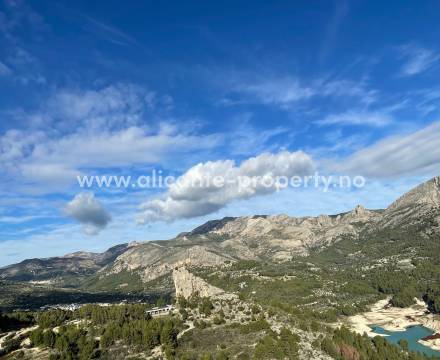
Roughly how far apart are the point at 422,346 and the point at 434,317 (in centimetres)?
4856

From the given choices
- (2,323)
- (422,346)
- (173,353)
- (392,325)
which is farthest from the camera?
(392,325)

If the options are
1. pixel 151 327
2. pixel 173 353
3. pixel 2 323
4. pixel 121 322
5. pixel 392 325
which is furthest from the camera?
pixel 392 325

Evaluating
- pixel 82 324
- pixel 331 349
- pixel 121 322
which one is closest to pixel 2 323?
pixel 82 324

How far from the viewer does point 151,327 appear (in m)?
89.8

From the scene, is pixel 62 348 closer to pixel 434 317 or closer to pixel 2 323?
pixel 2 323

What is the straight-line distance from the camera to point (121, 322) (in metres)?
99.3

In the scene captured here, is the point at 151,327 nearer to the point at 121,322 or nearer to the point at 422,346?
the point at 121,322

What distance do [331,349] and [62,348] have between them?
2170 inches

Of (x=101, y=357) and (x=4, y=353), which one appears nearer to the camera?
→ (x=101, y=357)

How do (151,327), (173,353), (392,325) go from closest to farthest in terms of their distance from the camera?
(173,353) → (151,327) → (392,325)

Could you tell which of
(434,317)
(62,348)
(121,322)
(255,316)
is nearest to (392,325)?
(434,317)

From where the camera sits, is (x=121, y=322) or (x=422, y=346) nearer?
(x=121, y=322)

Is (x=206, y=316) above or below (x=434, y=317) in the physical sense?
above

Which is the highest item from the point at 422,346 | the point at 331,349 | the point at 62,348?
the point at 62,348
